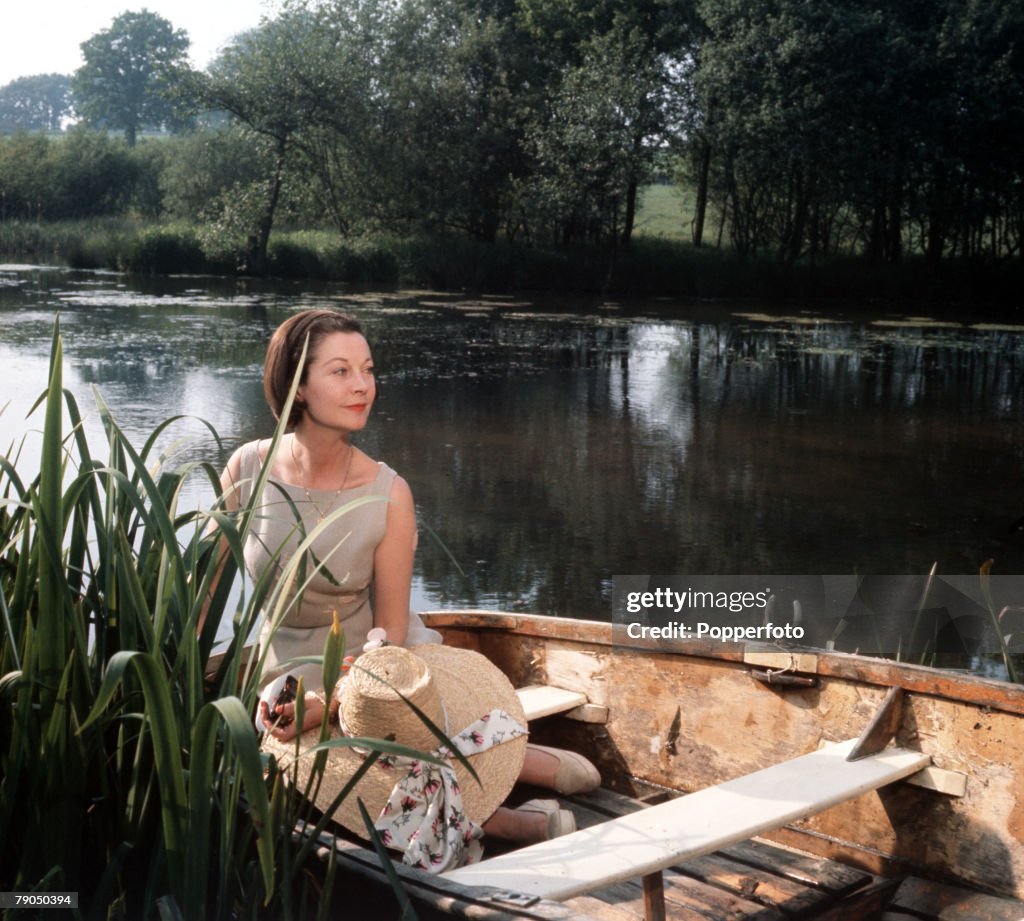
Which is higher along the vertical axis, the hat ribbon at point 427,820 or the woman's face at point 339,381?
the woman's face at point 339,381

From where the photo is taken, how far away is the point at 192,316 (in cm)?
1716

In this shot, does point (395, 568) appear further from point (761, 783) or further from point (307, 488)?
point (761, 783)

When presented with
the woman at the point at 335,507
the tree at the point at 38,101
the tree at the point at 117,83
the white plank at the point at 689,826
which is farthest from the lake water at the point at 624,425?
the tree at the point at 38,101

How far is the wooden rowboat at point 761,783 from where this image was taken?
2.16m

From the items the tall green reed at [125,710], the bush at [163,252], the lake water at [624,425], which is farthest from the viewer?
the bush at [163,252]

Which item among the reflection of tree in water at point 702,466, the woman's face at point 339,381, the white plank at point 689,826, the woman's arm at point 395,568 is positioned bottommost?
the reflection of tree in water at point 702,466

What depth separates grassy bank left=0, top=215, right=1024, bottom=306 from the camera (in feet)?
75.9

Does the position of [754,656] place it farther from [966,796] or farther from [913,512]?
[913,512]

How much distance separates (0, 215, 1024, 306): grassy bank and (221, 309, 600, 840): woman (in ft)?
69.6

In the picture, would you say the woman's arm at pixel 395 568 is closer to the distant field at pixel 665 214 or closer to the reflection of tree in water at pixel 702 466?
the reflection of tree in water at pixel 702 466

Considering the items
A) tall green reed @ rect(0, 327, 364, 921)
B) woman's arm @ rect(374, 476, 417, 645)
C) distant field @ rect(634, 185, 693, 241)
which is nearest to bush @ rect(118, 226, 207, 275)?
distant field @ rect(634, 185, 693, 241)

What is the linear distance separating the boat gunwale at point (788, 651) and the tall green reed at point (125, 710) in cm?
115

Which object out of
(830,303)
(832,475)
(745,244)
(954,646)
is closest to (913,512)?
(832,475)

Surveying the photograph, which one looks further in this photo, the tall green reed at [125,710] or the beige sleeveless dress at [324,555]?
the beige sleeveless dress at [324,555]
